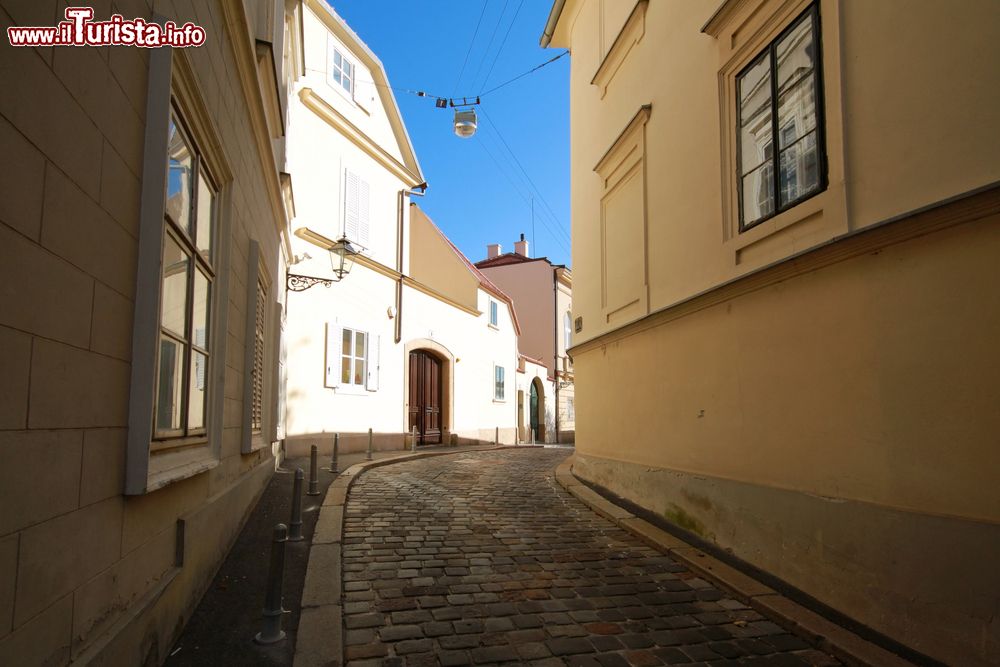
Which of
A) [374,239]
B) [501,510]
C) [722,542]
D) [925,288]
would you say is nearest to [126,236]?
[925,288]

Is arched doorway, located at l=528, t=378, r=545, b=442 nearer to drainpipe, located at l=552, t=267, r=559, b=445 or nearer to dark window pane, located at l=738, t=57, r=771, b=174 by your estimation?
drainpipe, located at l=552, t=267, r=559, b=445

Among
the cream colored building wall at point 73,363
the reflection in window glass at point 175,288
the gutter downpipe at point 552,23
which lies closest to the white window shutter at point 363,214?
the gutter downpipe at point 552,23

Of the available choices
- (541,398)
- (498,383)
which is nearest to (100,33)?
(498,383)

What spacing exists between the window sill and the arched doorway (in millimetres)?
24693

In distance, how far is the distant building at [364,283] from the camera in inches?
540

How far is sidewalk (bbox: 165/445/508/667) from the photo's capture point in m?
3.73

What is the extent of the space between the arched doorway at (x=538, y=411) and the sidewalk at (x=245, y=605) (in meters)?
21.9

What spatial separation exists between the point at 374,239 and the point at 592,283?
301 inches

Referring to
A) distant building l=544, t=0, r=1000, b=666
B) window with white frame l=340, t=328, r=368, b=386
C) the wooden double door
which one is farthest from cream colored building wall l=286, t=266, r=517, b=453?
distant building l=544, t=0, r=1000, b=666

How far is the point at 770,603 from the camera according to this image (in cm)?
473

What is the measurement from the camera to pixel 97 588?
2678 millimetres

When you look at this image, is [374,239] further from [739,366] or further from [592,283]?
[739,366]

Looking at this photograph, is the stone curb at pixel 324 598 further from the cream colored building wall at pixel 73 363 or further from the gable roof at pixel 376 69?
the gable roof at pixel 376 69

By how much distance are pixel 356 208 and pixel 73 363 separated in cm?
1368
